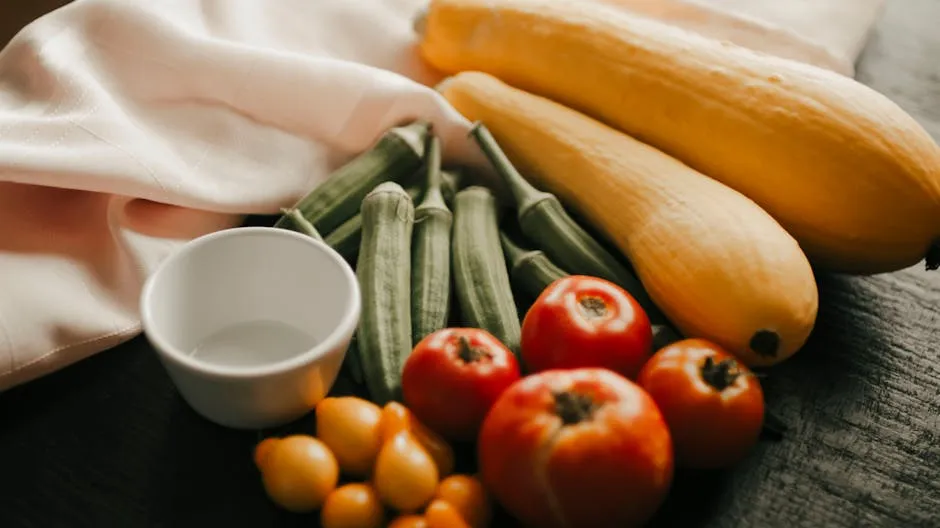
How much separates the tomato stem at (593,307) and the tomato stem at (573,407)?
10 cm

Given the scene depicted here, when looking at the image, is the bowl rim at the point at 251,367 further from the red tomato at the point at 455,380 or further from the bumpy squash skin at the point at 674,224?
the bumpy squash skin at the point at 674,224

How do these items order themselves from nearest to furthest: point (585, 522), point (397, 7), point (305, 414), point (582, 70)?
point (585, 522) < point (305, 414) < point (582, 70) < point (397, 7)

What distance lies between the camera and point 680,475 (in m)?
0.65

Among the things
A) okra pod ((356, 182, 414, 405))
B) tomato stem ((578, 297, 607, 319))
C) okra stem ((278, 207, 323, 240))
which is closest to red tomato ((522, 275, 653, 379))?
tomato stem ((578, 297, 607, 319))

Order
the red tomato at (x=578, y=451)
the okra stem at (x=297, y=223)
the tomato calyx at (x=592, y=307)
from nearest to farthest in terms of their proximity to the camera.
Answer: the red tomato at (x=578, y=451) → the tomato calyx at (x=592, y=307) → the okra stem at (x=297, y=223)

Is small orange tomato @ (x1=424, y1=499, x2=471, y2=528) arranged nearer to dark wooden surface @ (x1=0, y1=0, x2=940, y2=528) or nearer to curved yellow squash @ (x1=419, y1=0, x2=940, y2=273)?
dark wooden surface @ (x1=0, y1=0, x2=940, y2=528)

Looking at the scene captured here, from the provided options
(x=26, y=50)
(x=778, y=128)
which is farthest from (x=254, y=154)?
(x=778, y=128)

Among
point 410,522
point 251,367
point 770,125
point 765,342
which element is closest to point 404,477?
point 410,522

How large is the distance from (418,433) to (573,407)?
119 millimetres

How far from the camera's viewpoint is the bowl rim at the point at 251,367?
585 mm

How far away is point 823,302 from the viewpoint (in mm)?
812

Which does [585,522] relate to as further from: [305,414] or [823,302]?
[823,302]

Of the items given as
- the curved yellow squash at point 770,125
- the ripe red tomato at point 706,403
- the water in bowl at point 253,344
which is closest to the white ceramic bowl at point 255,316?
the water in bowl at point 253,344

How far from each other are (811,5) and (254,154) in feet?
2.44
